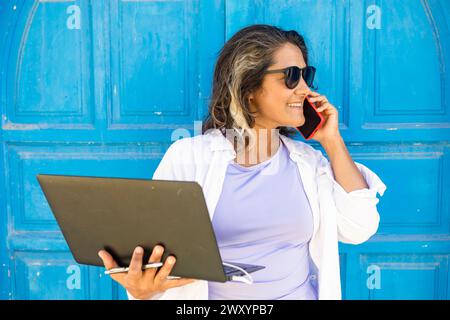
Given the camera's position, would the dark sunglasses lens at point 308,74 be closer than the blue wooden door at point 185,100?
Yes

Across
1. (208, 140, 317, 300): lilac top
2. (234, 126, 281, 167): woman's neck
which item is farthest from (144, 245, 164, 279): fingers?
(234, 126, 281, 167): woman's neck

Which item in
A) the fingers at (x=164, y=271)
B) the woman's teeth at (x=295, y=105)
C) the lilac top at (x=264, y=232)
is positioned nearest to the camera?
the fingers at (x=164, y=271)

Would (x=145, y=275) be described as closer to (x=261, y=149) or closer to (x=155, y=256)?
(x=155, y=256)

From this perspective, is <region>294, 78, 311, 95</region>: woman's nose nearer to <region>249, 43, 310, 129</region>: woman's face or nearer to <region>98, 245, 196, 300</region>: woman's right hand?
<region>249, 43, 310, 129</region>: woman's face

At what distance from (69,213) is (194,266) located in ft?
1.30

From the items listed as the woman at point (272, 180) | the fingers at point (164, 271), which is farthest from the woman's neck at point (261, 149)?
the fingers at point (164, 271)

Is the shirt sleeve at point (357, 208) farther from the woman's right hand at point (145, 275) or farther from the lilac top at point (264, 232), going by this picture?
the woman's right hand at point (145, 275)

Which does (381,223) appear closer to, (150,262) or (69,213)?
(150,262)

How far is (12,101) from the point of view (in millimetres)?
2451

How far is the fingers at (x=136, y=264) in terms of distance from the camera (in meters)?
1.56

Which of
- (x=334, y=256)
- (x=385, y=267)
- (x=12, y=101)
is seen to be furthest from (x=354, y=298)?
(x=12, y=101)

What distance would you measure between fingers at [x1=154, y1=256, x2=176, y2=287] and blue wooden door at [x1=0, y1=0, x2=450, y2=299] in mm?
880

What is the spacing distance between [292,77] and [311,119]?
0.18m

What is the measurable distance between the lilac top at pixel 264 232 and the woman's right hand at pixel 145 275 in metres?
0.24
